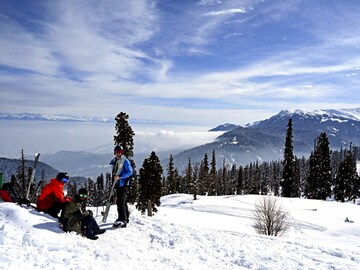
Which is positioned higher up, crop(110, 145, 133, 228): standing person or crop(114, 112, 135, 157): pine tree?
crop(114, 112, 135, 157): pine tree

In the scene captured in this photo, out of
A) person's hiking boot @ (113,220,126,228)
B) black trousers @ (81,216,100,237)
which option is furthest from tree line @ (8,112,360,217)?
black trousers @ (81,216,100,237)

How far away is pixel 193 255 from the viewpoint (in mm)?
10117

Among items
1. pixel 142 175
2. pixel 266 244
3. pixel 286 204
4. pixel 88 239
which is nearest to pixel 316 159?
pixel 286 204

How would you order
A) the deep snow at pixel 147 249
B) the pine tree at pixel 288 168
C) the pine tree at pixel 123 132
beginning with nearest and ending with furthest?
the deep snow at pixel 147 249
the pine tree at pixel 123 132
the pine tree at pixel 288 168

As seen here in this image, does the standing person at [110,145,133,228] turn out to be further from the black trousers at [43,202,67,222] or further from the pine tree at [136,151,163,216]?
the pine tree at [136,151,163,216]

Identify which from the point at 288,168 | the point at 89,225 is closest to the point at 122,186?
the point at 89,225

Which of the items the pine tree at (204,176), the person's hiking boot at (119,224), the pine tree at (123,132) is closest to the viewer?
the person's hiking boot at (119,224)

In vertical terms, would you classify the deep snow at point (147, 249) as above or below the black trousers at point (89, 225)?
below

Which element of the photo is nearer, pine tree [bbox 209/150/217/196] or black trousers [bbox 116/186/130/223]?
black trousers [bbox 116/186/130/223]

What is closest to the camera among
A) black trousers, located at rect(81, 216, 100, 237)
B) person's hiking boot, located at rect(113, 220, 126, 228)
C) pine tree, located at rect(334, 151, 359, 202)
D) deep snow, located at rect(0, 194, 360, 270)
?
deep snow, located at rect(0, 194, 360, 270)

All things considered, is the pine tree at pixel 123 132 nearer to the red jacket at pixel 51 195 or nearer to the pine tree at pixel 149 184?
the pine tree at pixel 149 184

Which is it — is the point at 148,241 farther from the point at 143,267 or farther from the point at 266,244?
the point at 266,244

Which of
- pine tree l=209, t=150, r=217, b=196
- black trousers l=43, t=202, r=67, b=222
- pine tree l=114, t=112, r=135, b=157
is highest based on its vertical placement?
pine tree l=114, t=112, r=135, b=157

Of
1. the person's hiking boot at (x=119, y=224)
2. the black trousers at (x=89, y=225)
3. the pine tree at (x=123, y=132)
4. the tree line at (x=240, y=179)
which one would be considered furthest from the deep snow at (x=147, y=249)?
the pine tree at (x=123, y=132)
